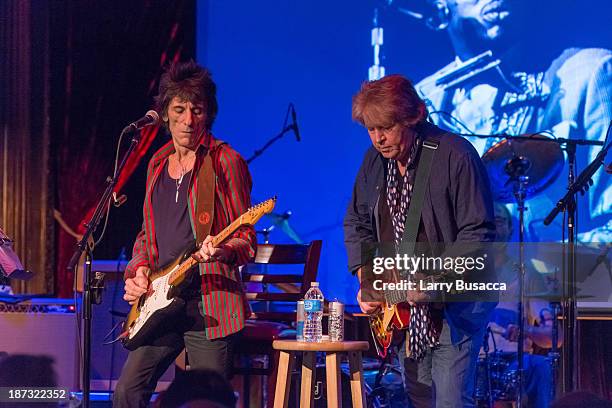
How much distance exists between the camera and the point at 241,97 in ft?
23.7

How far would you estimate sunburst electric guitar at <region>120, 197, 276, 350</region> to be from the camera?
11.7 ft

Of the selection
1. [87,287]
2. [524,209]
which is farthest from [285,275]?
[524,209]

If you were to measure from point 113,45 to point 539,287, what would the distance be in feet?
13.7

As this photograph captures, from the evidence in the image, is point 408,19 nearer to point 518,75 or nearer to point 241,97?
point 518,75

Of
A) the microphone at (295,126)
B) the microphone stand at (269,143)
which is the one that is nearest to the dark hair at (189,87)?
the microphone at (295,126)

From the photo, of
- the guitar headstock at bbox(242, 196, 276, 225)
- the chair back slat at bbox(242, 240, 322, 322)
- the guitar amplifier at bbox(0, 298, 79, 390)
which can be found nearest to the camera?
the guitar headstock at bbox(242, 196, 276, 225)

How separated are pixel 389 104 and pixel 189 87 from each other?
1.00m

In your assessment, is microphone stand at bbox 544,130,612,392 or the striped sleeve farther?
microphone stand at bbox 544,130,612,392

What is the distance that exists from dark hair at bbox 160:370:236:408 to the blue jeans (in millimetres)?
834

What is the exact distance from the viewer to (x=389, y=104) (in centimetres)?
330

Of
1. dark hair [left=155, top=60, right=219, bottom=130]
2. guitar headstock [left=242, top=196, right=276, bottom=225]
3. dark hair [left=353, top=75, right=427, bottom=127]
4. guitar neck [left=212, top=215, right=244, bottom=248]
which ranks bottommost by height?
guitar neck [left=212, top=215, right=244, bottom=248]

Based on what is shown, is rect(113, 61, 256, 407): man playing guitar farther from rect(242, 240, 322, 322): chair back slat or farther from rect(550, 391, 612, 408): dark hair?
rect(550, 391, 612, 408): dark hair

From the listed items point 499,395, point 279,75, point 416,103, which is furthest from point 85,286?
point 279,75

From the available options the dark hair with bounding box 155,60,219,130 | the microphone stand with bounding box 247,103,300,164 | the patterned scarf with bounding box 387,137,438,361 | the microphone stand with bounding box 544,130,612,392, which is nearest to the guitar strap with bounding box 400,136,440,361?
the patterned scarf with bounding box 387,137,438,361
